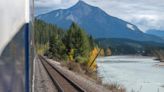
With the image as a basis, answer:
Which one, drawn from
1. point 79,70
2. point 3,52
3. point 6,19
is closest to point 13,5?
point 6,19

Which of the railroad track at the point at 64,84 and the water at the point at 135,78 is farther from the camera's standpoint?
the water at the point at 135,78

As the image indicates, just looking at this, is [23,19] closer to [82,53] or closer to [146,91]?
[146,91]

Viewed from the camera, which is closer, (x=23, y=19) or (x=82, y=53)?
(x=23, y=19)

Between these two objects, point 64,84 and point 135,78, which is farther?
point 135,78

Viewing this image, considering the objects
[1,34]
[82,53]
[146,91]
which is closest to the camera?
[1,34]

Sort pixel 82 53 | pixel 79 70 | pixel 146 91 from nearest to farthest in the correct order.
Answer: pixel 146 91 < pixel 79 70 < pixel 82 53

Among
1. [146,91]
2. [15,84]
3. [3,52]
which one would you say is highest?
[3,52]

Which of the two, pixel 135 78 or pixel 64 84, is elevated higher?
pixel 64 84

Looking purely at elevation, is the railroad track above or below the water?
above

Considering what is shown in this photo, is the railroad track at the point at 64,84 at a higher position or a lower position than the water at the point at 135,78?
higher

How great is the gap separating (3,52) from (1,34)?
0.46ft

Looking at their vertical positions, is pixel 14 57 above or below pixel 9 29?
below

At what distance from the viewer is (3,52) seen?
350 centimetres

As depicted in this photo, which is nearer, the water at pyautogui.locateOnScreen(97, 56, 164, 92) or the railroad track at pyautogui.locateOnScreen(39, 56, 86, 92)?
the railroad track at pyautogui.locateOnScreen(39, 56, 86, 92)
